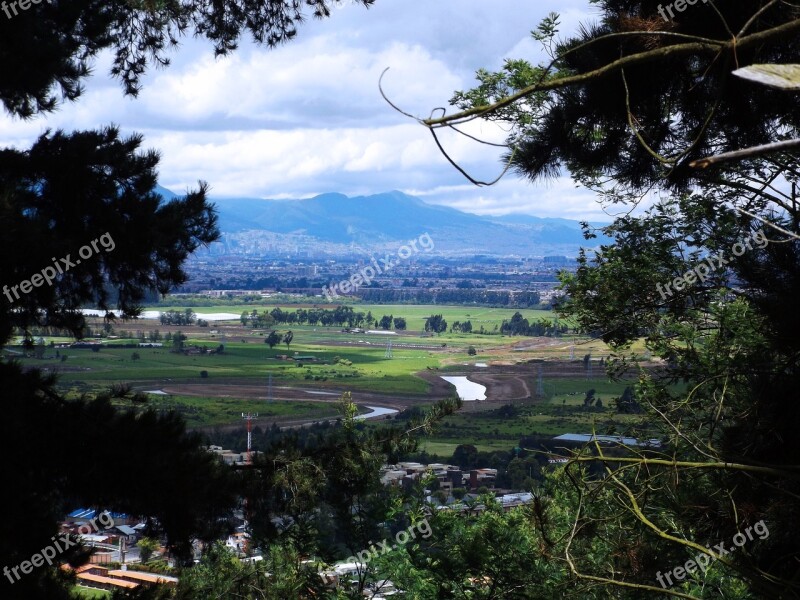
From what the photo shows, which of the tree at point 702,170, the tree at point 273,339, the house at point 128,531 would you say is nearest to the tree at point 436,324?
the tree at point 273,339

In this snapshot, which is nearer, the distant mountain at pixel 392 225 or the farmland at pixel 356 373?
the farmland at pixel 356 373

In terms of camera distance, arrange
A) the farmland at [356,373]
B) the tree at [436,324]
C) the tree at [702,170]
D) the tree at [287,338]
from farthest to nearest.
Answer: the tree at [436,324], the tree at [287,338], the farmland at [356,373], the tree at [702,170]

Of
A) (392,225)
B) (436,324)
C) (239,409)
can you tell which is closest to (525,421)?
(239,409)

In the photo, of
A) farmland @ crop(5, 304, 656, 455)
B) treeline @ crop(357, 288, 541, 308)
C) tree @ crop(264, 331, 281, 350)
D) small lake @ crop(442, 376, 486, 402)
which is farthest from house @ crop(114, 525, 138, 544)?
tree @ crop(264, 331, 281, 350)

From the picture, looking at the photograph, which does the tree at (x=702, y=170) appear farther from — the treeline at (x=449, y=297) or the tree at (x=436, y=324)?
the tree at (x=436, y=324)

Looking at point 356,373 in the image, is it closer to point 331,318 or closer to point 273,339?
point 273,339
